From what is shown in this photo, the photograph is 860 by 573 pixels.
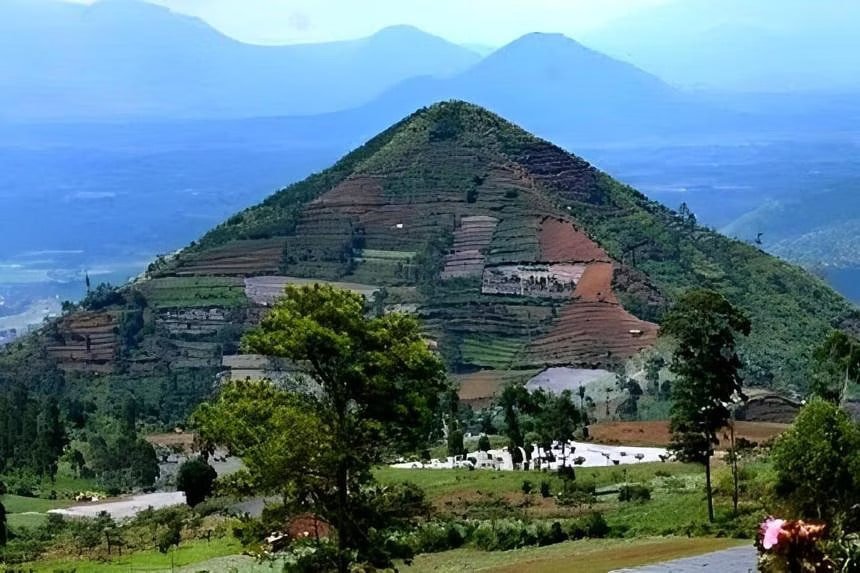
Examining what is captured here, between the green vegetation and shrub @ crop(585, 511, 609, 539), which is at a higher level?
the green vegetation

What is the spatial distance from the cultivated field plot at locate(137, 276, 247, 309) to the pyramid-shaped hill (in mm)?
188

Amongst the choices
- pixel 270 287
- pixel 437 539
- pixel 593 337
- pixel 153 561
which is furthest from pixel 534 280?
pixel 437 539

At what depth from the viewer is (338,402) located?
20.4 meters

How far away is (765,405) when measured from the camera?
6650 centimetres

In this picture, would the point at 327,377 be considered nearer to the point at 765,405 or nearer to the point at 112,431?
the point at 765,405

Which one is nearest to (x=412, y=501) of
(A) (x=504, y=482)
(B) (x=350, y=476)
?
(B) (x=350, y=476)

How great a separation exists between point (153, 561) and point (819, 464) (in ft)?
71.7

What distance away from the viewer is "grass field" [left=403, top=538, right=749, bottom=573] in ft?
82.3

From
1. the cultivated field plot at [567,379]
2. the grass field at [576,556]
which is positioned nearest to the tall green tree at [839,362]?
the grass field at [576,556]

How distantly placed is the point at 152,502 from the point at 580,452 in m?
21.3

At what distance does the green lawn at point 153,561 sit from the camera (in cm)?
3534

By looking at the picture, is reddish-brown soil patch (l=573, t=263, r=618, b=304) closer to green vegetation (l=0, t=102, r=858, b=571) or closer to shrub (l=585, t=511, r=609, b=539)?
green vegetation (l=0, t=102, r=858, b=571)

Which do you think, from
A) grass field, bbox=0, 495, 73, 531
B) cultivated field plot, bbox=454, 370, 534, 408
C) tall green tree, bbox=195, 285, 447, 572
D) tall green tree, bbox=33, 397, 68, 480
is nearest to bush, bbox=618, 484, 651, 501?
tall green tree, bbox=195, 285, 447, 572

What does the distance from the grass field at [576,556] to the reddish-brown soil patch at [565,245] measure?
6528 cm
